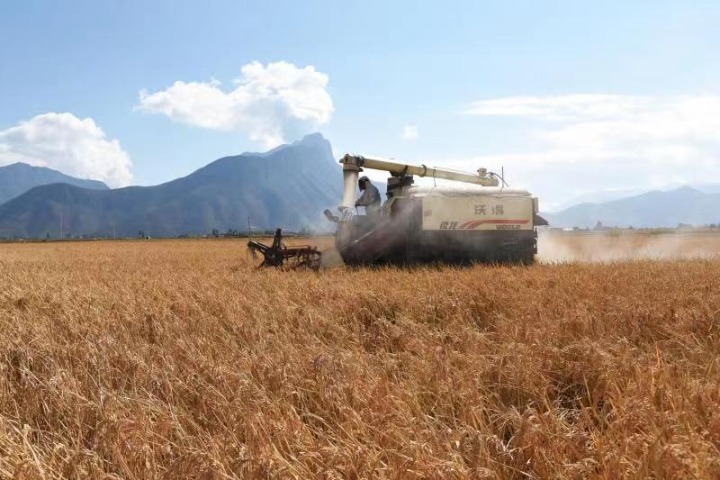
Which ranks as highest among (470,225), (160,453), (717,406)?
(470,225)

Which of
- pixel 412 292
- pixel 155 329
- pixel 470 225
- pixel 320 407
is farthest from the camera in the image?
pixel 470 225

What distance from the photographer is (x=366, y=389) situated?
11.8 ft

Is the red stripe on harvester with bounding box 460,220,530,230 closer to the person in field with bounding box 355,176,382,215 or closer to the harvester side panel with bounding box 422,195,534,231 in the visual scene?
the harvester side panel with bounding box 422,195,534,231

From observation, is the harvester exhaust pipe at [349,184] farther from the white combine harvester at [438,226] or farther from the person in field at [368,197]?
the person in field at [368,197]

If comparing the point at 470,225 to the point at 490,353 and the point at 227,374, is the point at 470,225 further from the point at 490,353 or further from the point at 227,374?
the point at 227,374

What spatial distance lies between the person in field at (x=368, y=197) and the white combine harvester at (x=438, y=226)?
35 cm

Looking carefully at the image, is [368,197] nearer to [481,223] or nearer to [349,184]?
[349,184]

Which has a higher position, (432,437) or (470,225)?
(470,225)

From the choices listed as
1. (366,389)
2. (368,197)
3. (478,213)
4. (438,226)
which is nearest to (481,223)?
(478,213)

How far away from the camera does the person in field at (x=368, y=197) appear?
655 inches

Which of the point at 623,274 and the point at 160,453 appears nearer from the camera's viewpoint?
the point at 160,453

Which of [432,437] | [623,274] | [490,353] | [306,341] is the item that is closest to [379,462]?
[432,437]

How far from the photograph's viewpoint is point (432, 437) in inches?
115

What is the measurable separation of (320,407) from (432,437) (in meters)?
0.81
